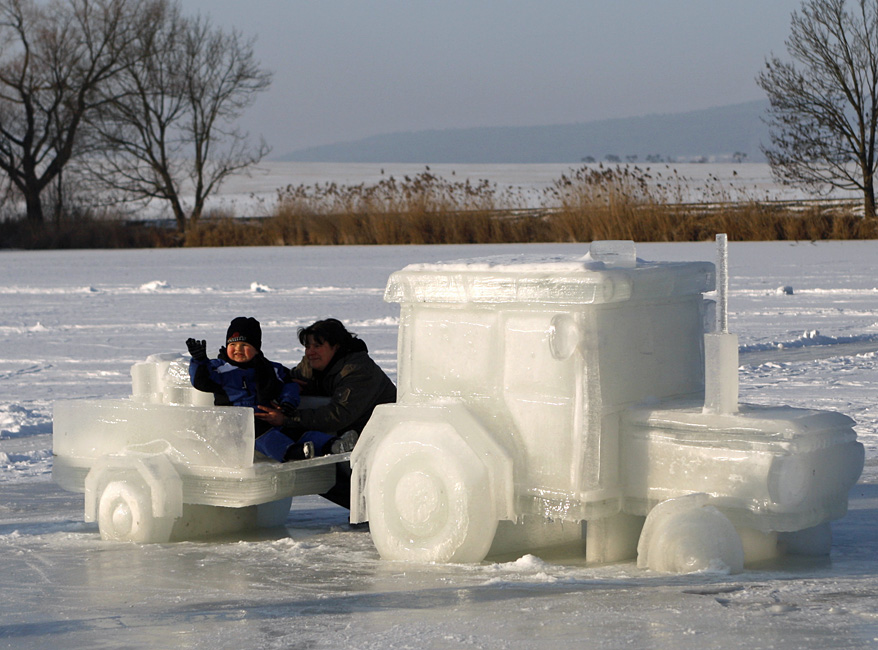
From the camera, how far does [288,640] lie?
278 cm

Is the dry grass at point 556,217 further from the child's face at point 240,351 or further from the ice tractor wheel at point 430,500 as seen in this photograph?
the ice tractor wheel at point 430,500

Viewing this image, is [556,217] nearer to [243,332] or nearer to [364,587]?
[243,332]

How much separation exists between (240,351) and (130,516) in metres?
0.70

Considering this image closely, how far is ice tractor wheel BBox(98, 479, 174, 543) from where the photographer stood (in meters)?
3.98

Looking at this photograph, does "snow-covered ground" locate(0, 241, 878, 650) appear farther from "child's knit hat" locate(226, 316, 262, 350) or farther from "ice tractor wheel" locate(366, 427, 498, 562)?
"child's knit hat" locate(226, 316, 262, 350)

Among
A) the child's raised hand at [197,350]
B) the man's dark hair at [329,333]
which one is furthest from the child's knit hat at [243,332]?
the man's dark hair at [329,333]

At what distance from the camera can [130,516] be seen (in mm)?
4012

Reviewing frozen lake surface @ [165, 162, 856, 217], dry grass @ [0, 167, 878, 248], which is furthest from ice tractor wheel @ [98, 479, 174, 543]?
frozen lake surface @ [165, 162, 856, 217]

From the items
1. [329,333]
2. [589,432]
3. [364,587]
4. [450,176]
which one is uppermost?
[450,176]

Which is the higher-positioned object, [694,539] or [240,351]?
[240,351]

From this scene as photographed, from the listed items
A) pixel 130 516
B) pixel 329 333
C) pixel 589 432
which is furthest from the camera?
pixel 329 333

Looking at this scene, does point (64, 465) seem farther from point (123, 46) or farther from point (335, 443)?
point (123, 46)

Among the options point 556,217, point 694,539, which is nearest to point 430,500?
point 694,539

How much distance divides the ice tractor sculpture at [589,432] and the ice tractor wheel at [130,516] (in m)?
0.80
